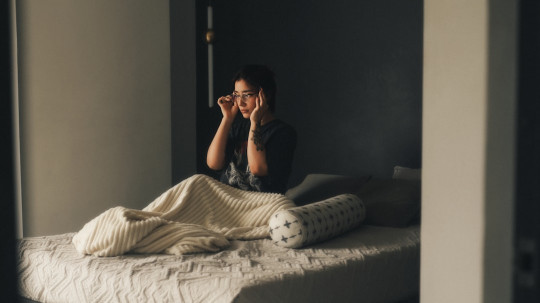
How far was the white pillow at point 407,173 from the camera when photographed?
2.96m

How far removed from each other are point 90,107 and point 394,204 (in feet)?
6.90

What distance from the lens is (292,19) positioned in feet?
12.3

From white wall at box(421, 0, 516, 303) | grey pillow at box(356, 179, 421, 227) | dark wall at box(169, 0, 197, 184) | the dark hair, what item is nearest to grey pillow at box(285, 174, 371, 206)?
grey pillow at box(356, 179, 421, 227)

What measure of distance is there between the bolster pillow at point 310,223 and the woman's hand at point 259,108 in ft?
1.81

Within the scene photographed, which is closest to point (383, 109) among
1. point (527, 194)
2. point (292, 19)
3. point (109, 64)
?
point (292, 19)

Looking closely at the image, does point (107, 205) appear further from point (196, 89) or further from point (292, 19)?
point (292, 19)

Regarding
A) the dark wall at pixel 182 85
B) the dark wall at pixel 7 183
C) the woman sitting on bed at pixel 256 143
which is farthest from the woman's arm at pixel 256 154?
the dark wall at pixel 7 183

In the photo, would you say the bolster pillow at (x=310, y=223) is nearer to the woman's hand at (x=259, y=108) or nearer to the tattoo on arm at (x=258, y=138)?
the tattoo on arm at (x=258, y=138)

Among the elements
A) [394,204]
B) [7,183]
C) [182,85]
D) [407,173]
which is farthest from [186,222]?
[182,85]

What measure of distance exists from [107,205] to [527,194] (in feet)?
11.3

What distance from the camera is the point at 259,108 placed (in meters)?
2.67

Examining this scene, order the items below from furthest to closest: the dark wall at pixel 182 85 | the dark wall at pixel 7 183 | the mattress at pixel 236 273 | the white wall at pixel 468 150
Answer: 1. the dark wall at pixel 182 85
2. the mattress at pixel 236 273
3. the white wall at pixel 468 150
4. the dark wall at pixel 7 183

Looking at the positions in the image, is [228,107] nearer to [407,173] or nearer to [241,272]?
[407,173]

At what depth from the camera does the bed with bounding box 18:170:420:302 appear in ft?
5.46
